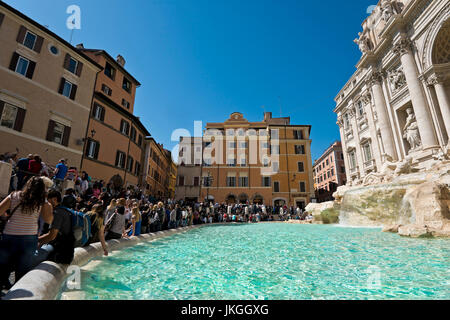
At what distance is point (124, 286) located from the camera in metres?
3.26

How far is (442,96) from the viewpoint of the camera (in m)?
14.5

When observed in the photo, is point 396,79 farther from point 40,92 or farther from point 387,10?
point 40,92

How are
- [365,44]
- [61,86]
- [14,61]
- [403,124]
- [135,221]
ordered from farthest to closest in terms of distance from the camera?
[365,44]
[403,124]
[61,86]
[14,61]
[135,221]

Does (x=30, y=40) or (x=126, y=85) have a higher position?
(x=126, y=85)

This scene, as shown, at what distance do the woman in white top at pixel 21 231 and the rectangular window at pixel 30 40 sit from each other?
1741 cm

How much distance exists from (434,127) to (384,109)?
18.0ft

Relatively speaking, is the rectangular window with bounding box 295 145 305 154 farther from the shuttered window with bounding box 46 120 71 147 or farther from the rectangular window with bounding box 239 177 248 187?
the shuttered window with bounding box 46 120 71 147

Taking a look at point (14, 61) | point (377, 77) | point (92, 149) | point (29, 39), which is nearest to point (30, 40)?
point (29, 39)

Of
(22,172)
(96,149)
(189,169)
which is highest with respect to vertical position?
(189,169)

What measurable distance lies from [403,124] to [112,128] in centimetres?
2619

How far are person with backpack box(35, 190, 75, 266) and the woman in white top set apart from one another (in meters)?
0.53
